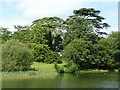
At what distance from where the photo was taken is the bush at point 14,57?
38688 millimetres

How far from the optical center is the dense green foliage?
49594 mm

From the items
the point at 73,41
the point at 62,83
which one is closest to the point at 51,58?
the point at 73,41

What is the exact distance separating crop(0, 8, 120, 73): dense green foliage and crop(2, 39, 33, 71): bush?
26.1 feet

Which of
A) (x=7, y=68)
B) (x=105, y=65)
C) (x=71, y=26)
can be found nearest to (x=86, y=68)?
(x=105, y=65)

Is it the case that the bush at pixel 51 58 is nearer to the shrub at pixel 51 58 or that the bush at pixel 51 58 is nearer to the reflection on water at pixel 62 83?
the shrub at pixel 51 58

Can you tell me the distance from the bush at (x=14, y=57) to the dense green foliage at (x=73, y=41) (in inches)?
314

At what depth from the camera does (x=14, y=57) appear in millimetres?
38938

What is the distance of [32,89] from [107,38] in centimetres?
3209

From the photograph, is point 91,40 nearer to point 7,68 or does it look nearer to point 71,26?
point 71,26

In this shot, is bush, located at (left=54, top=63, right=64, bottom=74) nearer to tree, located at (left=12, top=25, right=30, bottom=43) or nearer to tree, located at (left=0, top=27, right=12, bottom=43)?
tree, located at (left=12, top=25, right=30, bottom=43)

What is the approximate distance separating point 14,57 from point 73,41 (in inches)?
563

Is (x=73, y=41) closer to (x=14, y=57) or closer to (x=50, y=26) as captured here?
(x=50, y=26)

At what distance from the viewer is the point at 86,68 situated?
169 ft

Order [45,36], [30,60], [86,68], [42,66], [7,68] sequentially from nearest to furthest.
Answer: [7,68] → [30,60] → [42,66] → [86,68] → [45,36]
